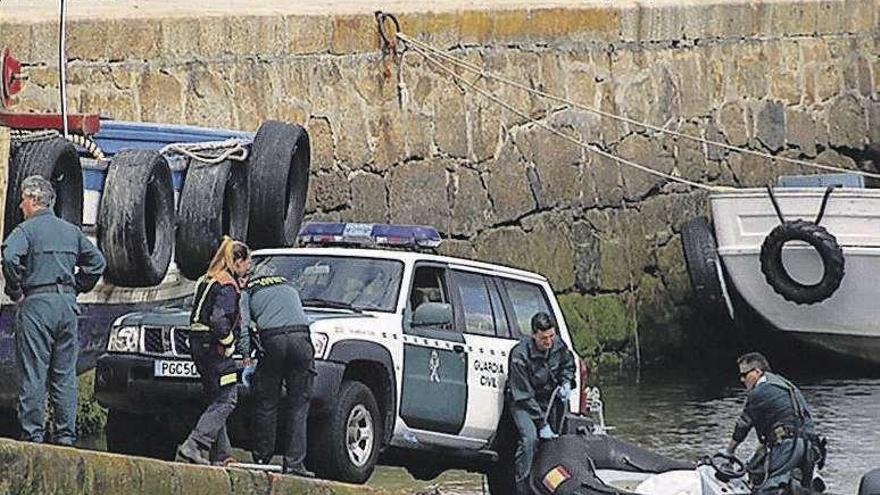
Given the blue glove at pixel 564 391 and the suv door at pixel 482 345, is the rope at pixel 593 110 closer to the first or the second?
the suv door at pixel 482 345

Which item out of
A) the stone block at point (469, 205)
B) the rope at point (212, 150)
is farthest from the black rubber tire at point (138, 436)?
the stone block at point (469, 205)

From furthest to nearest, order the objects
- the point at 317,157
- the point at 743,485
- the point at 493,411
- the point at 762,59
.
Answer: the point at 762,59
the point at 317,157
the point at 493,411
the point at 743,485

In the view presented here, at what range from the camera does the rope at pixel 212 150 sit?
59.5 ft

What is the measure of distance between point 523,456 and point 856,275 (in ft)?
33.3

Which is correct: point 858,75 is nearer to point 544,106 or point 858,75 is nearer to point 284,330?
point 544,106

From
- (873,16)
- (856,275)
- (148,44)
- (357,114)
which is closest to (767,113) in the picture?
(873,16)

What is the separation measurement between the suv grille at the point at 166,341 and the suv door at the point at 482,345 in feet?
7.04

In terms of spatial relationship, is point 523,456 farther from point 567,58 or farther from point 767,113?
point 767,113

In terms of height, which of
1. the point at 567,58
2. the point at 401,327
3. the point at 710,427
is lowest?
the point at 710,427

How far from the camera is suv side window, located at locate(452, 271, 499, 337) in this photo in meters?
16.0

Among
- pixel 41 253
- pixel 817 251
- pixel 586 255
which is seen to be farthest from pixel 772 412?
pixel 586 255

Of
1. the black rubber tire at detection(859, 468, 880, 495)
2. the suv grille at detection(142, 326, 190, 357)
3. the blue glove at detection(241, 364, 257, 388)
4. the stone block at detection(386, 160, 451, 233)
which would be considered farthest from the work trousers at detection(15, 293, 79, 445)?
the stone block at detection(386, 160, 451, 233)

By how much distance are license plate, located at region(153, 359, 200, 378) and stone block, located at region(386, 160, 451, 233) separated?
29.2 ft

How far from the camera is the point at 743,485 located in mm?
14594
